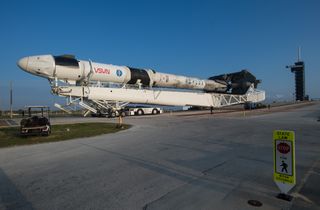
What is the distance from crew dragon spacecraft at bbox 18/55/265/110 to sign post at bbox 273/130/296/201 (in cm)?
2521

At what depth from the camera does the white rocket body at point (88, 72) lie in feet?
83.4

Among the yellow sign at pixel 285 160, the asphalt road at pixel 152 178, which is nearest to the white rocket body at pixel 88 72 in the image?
the asphalt road at pixel 152 178

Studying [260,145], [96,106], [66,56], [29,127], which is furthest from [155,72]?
[260,145]

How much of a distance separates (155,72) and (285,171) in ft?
103

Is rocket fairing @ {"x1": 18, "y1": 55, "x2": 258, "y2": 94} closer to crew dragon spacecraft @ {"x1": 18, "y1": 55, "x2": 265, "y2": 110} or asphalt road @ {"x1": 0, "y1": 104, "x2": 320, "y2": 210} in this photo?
crew dragon spacecraft @ {"x1": 18, "y1": 55, "x2": 265, "y2": 110}

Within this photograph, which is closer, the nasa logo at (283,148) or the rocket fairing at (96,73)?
the nasa logo at (283,148)

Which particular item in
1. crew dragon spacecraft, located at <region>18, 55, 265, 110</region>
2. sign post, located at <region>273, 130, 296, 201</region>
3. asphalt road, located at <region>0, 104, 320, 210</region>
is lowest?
asphalt road, located at <region>0, 104, 320, 210</region>

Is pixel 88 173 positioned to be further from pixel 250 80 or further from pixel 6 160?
pixel 250 80

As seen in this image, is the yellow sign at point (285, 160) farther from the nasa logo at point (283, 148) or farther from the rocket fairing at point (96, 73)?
the rocket fairing at point (96, 73)

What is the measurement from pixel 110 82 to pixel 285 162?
27.6m

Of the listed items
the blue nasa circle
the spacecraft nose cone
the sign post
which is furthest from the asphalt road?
the blue nasa circle

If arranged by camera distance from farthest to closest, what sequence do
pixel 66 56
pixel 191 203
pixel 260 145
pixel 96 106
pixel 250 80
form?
1. pixel 250 80
2. pixel 96 106
3. pixel 66 56
4. pixel 260 145
5. pixel 191 203

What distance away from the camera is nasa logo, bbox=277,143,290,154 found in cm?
470

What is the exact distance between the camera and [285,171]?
479 centimetres
